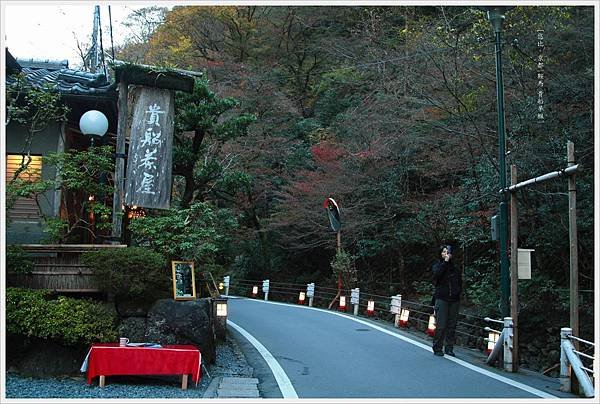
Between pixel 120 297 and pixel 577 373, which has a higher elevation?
pixel 120 297

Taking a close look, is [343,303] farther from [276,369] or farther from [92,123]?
[92,123]

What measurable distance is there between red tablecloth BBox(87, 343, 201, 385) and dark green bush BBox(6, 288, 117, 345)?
1.33ft

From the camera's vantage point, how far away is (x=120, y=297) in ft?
30.0

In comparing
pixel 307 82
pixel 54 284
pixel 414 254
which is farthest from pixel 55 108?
pixel 307 82

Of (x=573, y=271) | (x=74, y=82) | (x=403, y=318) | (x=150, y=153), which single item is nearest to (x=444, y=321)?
(x=573, y=271)

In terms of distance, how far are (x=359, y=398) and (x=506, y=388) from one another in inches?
90.3

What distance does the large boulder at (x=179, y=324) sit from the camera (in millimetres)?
8844

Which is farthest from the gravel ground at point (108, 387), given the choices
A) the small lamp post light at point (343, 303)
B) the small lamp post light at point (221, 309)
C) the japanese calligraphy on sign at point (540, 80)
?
the small lamp post light at point (343, 303)

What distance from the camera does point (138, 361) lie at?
8.02 m

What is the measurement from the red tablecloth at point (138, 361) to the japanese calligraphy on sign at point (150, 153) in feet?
10.2

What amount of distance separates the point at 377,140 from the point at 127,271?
13.7m

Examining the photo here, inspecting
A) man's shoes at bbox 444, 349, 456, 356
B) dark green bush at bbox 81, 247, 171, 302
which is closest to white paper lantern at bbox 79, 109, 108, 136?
dark green bush at bbox 81, 247, 171, 302

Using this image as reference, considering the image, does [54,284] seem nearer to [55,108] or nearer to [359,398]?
[55,108]

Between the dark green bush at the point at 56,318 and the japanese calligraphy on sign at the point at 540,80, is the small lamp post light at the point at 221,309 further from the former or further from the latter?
the japanese calligraphy on sign at the point at 540,80
